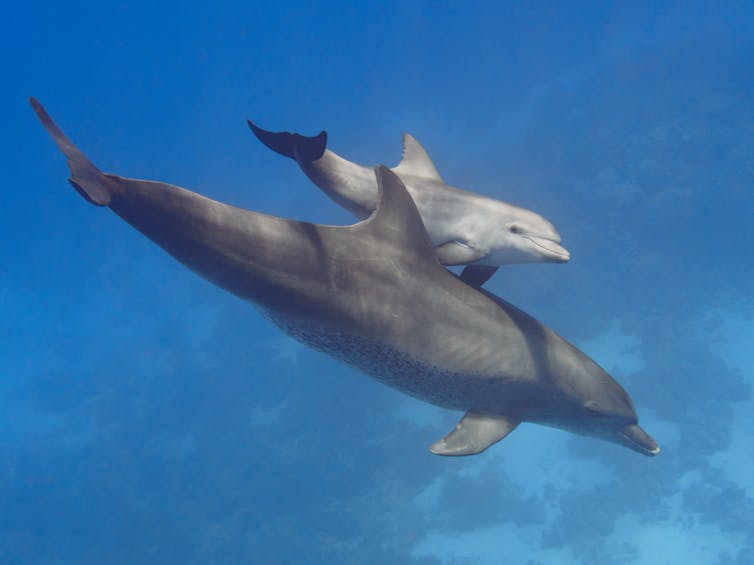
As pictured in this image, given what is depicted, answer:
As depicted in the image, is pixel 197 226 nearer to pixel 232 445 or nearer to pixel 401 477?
pixel 401 477

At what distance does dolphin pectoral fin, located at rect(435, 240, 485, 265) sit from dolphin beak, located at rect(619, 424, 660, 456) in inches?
120

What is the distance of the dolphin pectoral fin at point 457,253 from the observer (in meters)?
6.32

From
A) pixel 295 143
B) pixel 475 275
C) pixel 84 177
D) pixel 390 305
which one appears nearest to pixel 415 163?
pixel 475 275

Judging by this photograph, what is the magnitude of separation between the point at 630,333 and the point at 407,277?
1175 inches

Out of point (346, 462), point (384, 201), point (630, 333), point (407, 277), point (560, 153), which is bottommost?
point (407, 277)

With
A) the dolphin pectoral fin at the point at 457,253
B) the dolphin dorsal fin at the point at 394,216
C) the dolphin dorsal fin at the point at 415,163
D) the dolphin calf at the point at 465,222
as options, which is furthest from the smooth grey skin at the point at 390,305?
the dolphin dorsal fin at the point at 415,163

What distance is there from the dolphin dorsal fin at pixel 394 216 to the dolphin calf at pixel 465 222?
32.1 inches

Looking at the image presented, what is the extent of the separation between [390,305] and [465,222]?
1647 mm

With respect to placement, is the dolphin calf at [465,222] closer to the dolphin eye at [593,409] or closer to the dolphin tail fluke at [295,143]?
the dolphin tail fluke at [295,143]

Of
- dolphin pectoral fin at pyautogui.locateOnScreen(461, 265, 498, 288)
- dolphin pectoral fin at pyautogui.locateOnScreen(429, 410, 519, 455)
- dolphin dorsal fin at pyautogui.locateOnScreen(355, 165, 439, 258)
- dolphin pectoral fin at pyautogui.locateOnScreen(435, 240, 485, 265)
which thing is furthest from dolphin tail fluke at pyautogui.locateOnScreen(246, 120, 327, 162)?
dolphin pectoral fin at pyautogui.locateOnScreen(429, 410, 519, 455)

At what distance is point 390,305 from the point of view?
18.4 ft

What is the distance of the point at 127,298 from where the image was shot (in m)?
40.3

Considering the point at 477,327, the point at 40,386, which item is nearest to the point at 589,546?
the point at 477,327

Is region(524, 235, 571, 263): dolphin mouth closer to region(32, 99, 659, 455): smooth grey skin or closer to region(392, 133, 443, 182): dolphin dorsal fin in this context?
region(32, 99, 659, 455): smooth grey skin
